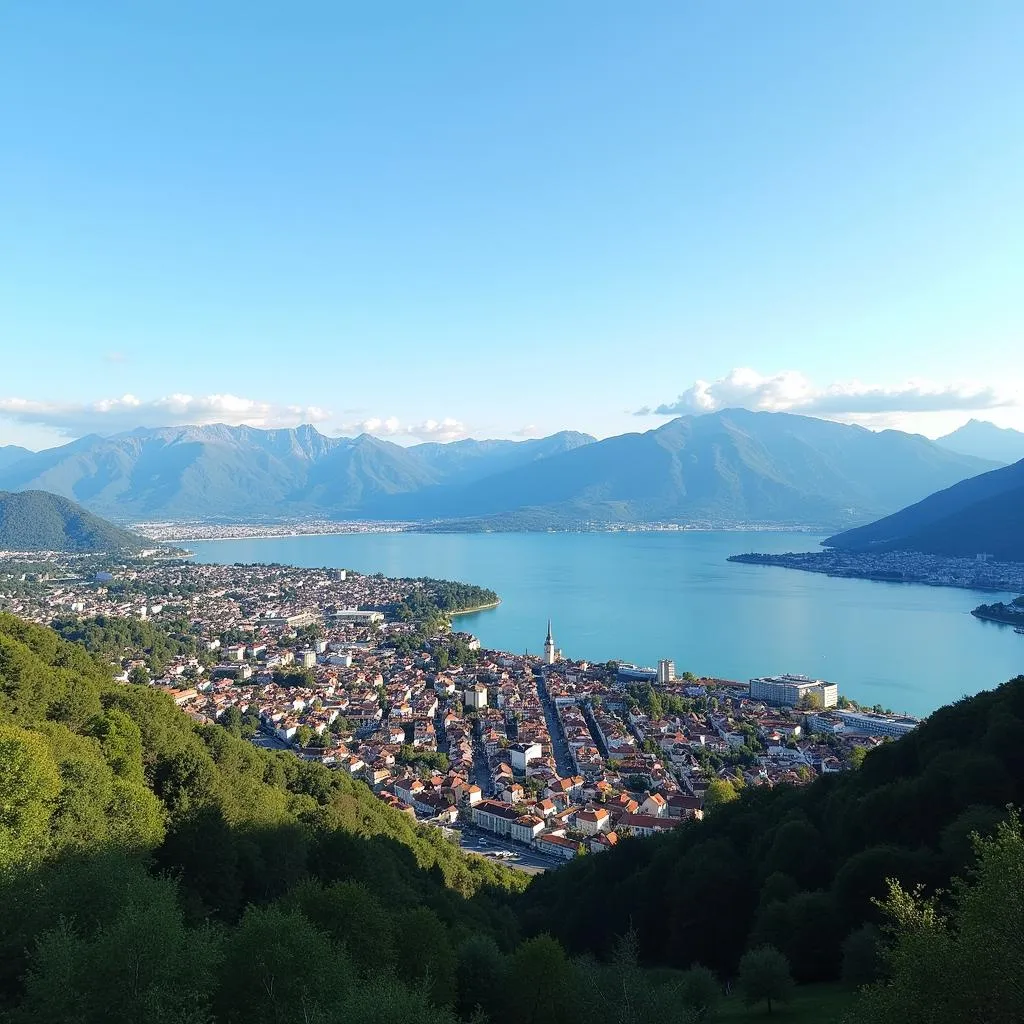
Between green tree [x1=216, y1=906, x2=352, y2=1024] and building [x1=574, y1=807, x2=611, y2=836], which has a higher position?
green tree [x1=216, y1=906, x2=352, y2=1024]

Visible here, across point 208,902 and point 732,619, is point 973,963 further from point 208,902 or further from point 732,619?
point 732,619

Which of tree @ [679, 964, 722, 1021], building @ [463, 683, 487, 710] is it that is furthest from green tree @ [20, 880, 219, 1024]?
building @ [463, 683, 487, 710]

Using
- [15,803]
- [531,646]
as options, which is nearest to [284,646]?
[531,646]

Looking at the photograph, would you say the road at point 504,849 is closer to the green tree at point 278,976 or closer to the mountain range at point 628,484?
the green tree at point 278,976

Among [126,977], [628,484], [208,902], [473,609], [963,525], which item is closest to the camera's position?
[126,977]

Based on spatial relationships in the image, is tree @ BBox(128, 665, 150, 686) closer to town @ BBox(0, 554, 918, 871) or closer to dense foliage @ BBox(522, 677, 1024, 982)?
town @ BBox(0, 554, 918, 871)

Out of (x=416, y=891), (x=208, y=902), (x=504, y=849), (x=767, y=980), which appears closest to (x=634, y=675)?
(x=504, y=849)
